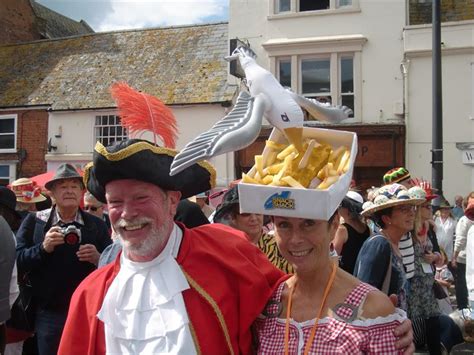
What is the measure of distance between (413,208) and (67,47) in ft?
56.0

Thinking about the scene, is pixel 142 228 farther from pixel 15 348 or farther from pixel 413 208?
pixel 15 348

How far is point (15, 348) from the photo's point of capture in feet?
14.1

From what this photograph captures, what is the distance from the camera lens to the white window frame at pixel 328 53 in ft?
45.0

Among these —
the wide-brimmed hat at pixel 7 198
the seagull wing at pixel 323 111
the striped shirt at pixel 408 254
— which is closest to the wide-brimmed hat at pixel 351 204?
the striped shirt at pixel 408 254

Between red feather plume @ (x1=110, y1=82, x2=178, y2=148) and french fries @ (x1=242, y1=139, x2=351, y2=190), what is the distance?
678 millimetres

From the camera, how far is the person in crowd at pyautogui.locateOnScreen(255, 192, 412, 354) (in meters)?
1.99

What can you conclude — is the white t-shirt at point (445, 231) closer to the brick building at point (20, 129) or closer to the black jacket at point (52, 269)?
the black jacket at point (52, 269)

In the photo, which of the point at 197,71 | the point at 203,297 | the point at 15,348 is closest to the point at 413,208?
the point at 203,297

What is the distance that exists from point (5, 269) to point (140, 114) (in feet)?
4.93

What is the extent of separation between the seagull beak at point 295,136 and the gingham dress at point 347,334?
0.61 metres

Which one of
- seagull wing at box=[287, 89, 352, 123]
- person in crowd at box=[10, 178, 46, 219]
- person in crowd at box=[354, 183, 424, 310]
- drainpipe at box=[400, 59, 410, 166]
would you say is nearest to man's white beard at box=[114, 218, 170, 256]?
seagull wing at box=[287, 89, 352, 123]

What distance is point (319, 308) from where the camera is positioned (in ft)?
6.92

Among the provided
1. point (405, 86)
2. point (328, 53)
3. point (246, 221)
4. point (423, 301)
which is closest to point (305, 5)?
point (328, 53)

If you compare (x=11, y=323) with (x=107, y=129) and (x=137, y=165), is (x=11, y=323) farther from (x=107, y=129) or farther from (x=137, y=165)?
(x=107, y=129)
